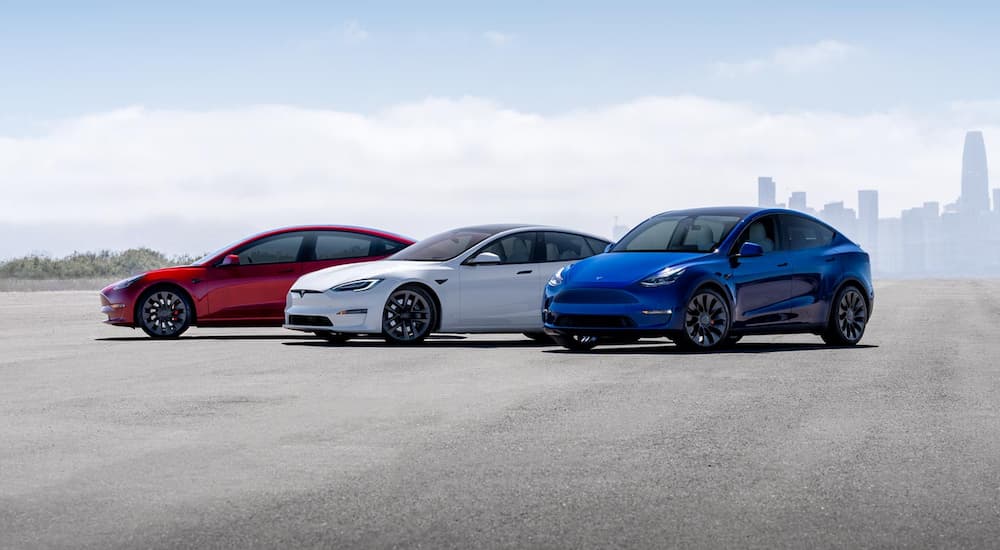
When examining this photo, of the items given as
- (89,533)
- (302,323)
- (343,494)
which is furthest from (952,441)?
(302,323)

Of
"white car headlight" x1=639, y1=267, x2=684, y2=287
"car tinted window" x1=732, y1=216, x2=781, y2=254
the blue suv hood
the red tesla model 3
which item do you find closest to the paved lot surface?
"white car headlight" x1=639, y1=267, x2=684, y2=287

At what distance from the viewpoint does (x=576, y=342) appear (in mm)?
15703

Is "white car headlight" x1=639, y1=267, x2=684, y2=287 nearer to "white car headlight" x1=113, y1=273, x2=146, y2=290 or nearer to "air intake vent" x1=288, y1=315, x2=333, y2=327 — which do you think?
"air intake vent" x1=288, y1=315, x2=333, y2=327

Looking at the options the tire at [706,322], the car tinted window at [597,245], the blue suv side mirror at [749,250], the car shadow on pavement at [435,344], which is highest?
the car tinted window at [597,245]

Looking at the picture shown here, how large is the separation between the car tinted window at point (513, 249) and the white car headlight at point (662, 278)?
2633mm

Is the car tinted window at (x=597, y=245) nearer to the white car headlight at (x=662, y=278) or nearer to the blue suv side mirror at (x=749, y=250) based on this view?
the blue suv side mirror at (x=749, y=250)

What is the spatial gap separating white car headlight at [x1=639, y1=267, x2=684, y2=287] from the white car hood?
2990 mm

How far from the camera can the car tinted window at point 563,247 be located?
17.0 m

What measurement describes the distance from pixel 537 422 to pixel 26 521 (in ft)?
12.9

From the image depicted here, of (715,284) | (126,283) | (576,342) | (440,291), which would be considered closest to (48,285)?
(126,283)

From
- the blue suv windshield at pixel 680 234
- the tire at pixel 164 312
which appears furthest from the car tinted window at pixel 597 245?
the tire at pixel 164 312

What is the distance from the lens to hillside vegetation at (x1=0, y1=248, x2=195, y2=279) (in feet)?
212

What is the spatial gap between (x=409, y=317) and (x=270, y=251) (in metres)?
3.21

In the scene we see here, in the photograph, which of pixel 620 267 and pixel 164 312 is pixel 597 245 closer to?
pixel 620 267
